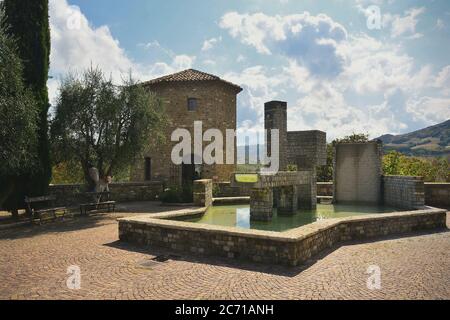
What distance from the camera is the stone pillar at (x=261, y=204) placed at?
411 inches

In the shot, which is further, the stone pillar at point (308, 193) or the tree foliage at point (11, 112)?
the stone pillar at point (308, 193)

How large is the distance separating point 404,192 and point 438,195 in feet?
13.3

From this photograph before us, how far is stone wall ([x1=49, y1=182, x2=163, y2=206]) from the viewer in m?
15.2

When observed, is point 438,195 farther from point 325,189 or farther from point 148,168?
point 148,168

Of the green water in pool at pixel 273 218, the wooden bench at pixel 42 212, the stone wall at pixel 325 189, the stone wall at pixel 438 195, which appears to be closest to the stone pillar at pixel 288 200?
the green water in pool at pixel 273 218

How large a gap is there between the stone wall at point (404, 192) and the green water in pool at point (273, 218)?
25.4 inches

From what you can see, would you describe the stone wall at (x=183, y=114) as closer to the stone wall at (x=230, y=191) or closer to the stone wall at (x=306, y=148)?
the stone wall at (x=230, y=191)

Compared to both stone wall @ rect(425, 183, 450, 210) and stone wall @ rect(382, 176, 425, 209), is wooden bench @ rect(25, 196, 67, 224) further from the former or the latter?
stone wall @ rect(425, 183, 450, 210)

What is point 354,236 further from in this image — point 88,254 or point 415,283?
point 88,254

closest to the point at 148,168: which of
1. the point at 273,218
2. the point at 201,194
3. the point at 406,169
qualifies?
the point at 201,194

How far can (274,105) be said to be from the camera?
13.9 m

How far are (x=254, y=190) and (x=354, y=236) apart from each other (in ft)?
11.2

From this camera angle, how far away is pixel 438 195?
1505 cm
